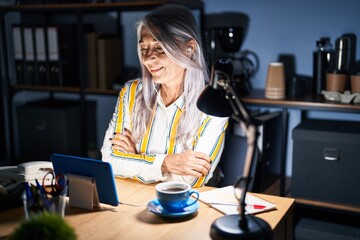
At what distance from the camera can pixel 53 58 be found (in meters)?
2.92

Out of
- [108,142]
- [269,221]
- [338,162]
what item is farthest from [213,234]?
[338,162]

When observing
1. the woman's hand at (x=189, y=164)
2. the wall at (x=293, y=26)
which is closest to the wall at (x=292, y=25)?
the wall at (x=293, y=26)

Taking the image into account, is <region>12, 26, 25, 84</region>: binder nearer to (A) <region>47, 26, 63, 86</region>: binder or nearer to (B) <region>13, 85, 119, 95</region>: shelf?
(B) <region>13, 85, 119, 95</region>: shelf

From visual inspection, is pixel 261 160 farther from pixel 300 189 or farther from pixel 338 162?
pixel 338 162

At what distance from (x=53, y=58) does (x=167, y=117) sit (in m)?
1.35

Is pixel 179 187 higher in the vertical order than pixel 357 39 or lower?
lower

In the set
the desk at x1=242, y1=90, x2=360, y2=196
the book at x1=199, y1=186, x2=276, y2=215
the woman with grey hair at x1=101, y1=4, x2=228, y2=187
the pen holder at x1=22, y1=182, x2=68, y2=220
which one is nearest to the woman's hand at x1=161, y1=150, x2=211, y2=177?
the woman with grey hair at x1=101, y1=4, x2=228, y2=187

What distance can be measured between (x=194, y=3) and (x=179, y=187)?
156cm

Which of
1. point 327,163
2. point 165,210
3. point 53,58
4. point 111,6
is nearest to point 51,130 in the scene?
point 53,58

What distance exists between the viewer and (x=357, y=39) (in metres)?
2.42

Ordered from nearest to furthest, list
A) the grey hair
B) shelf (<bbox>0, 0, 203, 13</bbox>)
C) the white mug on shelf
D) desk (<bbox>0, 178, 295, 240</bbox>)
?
desk (<bbox>0, 178, 295, 240</bbox>) → the grey hair → the white mug on shelf → shelf (<bbox>0, 0, 203, 13</bbox>)

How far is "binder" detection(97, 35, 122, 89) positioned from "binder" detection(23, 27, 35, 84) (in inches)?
17.8

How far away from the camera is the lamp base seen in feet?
3.60

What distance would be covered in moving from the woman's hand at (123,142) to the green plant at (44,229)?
2.74ft
